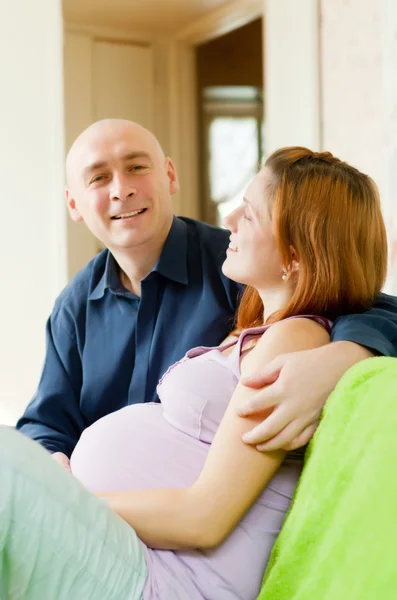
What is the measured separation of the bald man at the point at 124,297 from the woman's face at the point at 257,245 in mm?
357

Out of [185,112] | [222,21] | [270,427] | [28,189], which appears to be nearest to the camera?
[270,427]

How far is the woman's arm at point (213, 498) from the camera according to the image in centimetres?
112

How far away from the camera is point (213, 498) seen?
3.69 ft

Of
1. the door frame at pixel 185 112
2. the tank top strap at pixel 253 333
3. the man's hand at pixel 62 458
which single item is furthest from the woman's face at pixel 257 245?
the door frame at pixel 185 112

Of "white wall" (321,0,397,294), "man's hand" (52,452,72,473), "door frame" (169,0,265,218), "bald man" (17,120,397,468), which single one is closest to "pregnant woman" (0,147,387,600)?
"man's hand" (52,452,72,473)

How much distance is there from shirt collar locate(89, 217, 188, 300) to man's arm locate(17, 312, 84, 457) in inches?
5.1

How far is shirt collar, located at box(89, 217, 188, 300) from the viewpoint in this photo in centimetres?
185

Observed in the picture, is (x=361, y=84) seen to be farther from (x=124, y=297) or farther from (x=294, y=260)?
(x=294, y=260)

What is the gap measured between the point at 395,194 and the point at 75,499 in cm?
199

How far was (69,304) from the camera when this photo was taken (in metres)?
1.95

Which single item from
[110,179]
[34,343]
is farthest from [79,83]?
[110,179]

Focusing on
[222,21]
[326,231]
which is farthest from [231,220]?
[222,21]

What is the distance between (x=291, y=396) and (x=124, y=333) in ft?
2.61

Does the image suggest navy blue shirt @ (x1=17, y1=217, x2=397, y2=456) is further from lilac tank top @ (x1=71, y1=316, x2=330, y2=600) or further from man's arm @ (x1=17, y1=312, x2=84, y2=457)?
lilac tank top @ (x1=71, y1=316, x2=330, y2=600)
